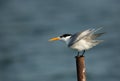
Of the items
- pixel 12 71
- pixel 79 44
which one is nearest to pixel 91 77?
pixel 12 71

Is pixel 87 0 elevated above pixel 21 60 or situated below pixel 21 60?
above

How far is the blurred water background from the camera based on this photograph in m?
20.3

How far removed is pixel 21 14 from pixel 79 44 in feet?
60.4

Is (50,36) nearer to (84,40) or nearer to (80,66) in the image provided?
(84,40)

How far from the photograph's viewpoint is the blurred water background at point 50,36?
20.3 m

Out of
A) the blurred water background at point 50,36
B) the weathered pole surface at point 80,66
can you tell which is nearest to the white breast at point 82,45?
the weathered pole surface at point 80,66

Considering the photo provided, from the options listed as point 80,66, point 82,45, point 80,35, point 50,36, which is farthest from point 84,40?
point 50,36

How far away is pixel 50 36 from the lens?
23703 millimetres

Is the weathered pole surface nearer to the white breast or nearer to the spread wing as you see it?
the spread wing

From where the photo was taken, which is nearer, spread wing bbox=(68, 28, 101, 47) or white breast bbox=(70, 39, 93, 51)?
spread wing bbox=(68, 28, 101, 47)

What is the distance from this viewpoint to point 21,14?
96.0 feet

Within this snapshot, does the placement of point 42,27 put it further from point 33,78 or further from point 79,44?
point 79,44

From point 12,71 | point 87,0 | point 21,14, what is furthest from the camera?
point 87,0

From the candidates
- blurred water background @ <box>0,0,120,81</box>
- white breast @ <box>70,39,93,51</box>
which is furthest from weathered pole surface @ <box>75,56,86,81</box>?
blurred water background @ <box>0,0,120,81</box>
